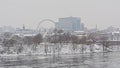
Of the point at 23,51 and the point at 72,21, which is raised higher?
the point at 72,21

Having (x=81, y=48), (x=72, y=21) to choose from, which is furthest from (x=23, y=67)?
(x=72, y=21)

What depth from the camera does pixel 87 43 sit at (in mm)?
81875

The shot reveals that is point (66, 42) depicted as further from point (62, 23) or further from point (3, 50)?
point (62, 23)

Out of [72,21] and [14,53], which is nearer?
[14,53]

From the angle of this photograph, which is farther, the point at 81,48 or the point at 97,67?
the point at 81,48

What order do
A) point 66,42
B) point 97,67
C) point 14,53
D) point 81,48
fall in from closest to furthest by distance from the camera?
point 97,67 < point 14,53 < point 81,48 < point 66,42

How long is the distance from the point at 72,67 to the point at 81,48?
39043 millimetres

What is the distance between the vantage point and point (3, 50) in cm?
6166

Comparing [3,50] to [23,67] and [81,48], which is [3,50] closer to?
[81,48]

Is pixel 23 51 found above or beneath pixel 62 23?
beneath

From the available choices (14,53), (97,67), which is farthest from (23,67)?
(14,53)

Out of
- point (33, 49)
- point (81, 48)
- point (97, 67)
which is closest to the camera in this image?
point (97, 67)

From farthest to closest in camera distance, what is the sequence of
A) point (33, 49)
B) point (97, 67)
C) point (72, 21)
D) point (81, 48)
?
1. point (72, 21)
2. point (81, 48)
3. point (33, 49)
4. point (97, 67)

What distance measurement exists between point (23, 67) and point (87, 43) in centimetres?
5071
